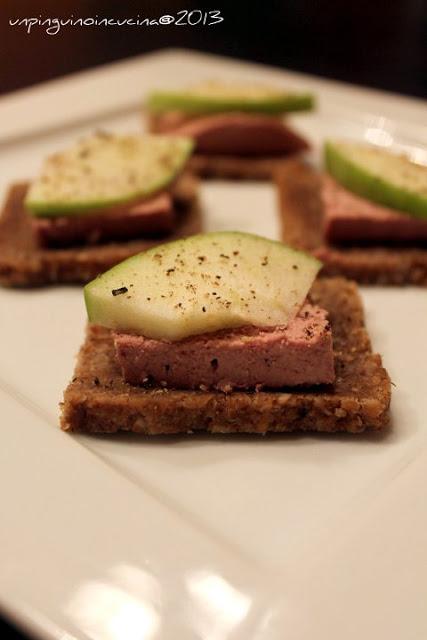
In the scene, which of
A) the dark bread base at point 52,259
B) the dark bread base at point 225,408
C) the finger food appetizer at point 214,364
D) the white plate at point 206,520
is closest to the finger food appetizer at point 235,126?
the dark bread base at point 52,259

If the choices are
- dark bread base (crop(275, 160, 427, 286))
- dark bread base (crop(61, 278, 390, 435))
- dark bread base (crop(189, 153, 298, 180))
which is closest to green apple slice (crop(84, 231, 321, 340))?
dark bread base (crop(61, 278, 390, 435))

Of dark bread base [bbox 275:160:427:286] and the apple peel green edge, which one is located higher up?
the apple peel green edge

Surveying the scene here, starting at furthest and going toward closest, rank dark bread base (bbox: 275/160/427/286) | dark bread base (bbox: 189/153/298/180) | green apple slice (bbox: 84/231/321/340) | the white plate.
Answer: dark bread base (bbox: 189/153/298/180) → dark bread base (bbox: 275/160/427/286) → green apple slice (bbox: 84/231/321/340) → the white plate

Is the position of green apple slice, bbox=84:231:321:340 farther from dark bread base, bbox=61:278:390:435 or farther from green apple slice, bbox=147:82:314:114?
green apple slice, bbox=147:82:314:114

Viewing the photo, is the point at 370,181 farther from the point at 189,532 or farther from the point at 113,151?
the point at 189,532

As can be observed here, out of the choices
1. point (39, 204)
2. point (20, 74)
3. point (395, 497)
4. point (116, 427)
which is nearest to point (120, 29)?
point (20, 74)
